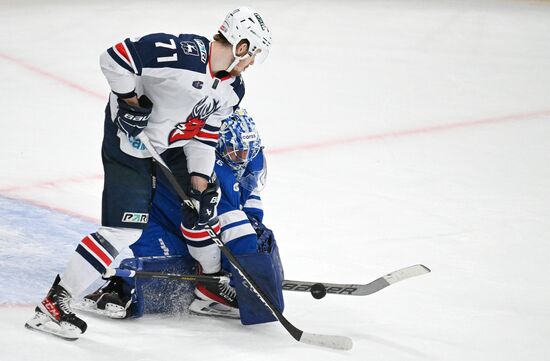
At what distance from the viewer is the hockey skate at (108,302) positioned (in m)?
3.24

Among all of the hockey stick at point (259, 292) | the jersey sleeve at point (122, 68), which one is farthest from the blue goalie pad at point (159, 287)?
the jersey sleeve at point (122, 68)

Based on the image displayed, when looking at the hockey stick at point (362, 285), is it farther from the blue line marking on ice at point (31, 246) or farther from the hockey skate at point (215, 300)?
the blue line marking on ice at point (31, 246)

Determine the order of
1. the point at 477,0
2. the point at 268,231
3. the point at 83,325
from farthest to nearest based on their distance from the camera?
the point at 477,0, the point at 268,231, the point at 83,325

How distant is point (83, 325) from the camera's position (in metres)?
3.00

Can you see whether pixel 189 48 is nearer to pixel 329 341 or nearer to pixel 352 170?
pixel 329 341

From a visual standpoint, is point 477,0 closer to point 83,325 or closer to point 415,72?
point 415,72

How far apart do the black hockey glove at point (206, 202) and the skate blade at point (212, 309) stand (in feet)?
0.99

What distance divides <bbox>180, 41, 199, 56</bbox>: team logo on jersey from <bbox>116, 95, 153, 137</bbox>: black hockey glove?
21 cm

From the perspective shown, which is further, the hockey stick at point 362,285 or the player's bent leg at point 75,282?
the hockey stick at point 362,285

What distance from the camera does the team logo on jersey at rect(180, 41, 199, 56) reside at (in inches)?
122

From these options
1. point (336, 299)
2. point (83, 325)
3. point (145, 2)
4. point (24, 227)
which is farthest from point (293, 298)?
point (145, 2)

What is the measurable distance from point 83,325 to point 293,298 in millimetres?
840

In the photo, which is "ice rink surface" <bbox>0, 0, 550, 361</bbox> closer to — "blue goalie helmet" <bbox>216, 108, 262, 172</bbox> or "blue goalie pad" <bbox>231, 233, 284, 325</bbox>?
"blue goalie pad" <bbox>231, 233, 284, 325</bbox>

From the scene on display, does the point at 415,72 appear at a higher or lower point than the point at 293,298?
higher
